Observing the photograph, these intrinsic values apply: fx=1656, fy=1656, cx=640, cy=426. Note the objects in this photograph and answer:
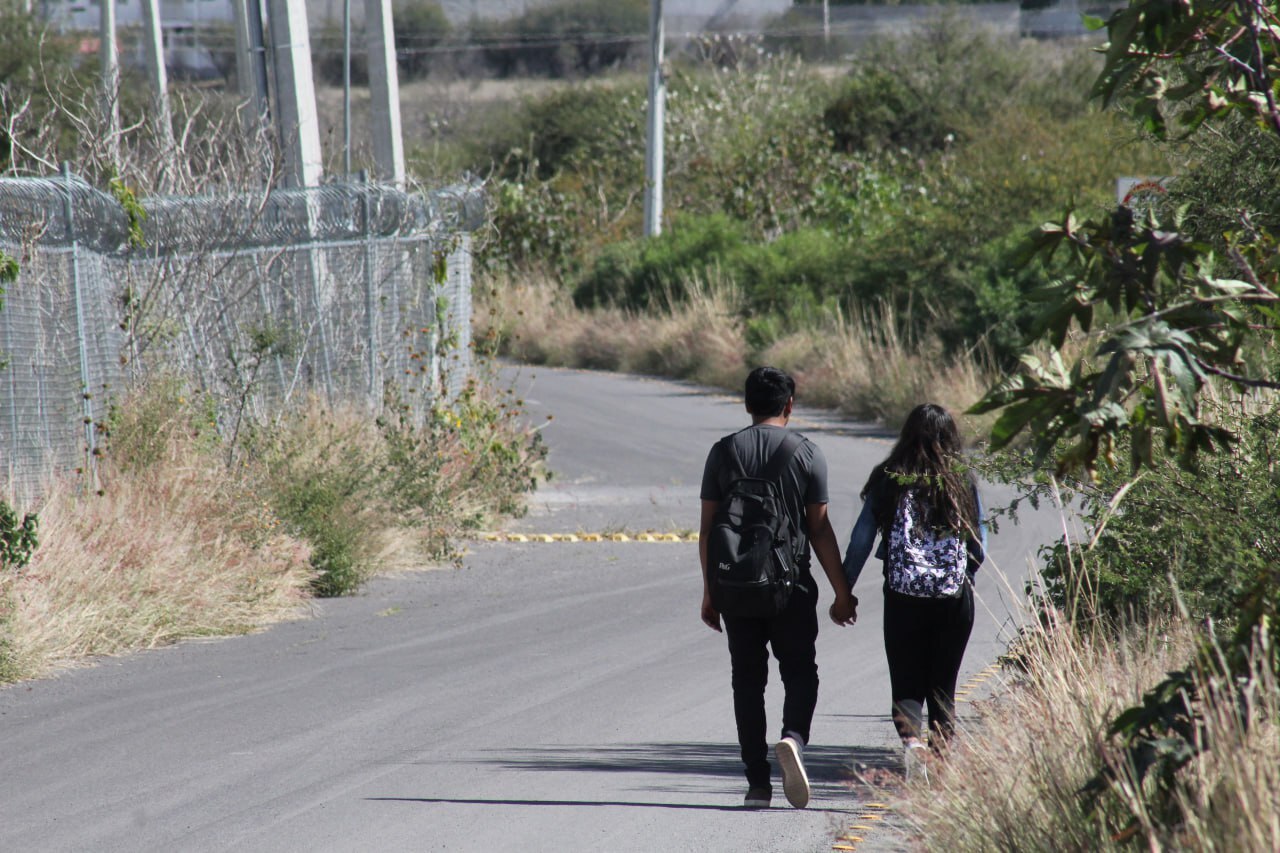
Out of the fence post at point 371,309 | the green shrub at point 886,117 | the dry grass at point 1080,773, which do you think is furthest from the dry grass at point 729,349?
the green shrub at point 886,117

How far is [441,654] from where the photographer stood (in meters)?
9.34

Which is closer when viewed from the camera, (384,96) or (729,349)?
(384,96)

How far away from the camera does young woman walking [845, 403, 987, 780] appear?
6.23 m

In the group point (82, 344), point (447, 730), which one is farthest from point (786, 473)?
point (82, 344)

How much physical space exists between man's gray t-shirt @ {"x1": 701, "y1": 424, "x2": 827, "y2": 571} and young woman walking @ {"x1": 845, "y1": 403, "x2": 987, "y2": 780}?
0.21 metres

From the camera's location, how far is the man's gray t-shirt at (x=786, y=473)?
6.20 m

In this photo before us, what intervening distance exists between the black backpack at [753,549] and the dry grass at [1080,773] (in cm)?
89

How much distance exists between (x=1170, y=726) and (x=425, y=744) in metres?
4.18

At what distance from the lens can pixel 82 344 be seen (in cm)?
1046

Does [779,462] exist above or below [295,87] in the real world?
below

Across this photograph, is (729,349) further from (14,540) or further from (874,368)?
(14,540)

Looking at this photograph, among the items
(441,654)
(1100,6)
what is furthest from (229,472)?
(1100,6)

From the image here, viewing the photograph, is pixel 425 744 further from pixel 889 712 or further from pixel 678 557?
pixel 678 557

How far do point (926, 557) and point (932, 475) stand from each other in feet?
1.02
